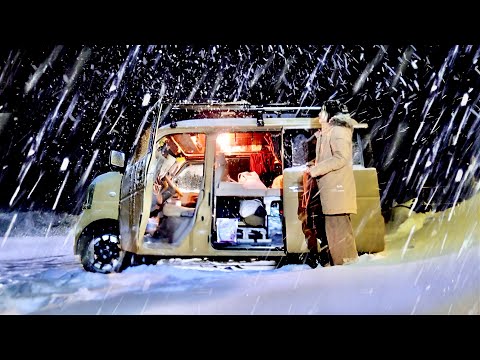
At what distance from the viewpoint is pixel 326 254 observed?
3.88m

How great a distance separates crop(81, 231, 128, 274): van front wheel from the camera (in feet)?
13.4

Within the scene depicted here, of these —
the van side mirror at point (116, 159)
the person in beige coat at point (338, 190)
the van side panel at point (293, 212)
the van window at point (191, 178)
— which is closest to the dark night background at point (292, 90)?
the person in beige coat at point (338, 190)

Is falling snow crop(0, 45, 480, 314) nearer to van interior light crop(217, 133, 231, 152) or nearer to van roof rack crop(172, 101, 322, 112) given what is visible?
van roof rack crop(172, 101, 322, 112)

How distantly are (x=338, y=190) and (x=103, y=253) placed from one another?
2505mm

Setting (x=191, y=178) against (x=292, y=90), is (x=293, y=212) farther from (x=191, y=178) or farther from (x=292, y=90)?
(x=292, y=90)

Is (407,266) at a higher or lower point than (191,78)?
lower

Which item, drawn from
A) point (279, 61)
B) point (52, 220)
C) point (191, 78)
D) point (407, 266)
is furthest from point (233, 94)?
point (407, 266)

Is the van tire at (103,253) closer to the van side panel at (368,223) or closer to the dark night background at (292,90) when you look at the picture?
the dark night background at (292,90)

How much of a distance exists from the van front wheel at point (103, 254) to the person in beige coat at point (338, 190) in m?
2.18
